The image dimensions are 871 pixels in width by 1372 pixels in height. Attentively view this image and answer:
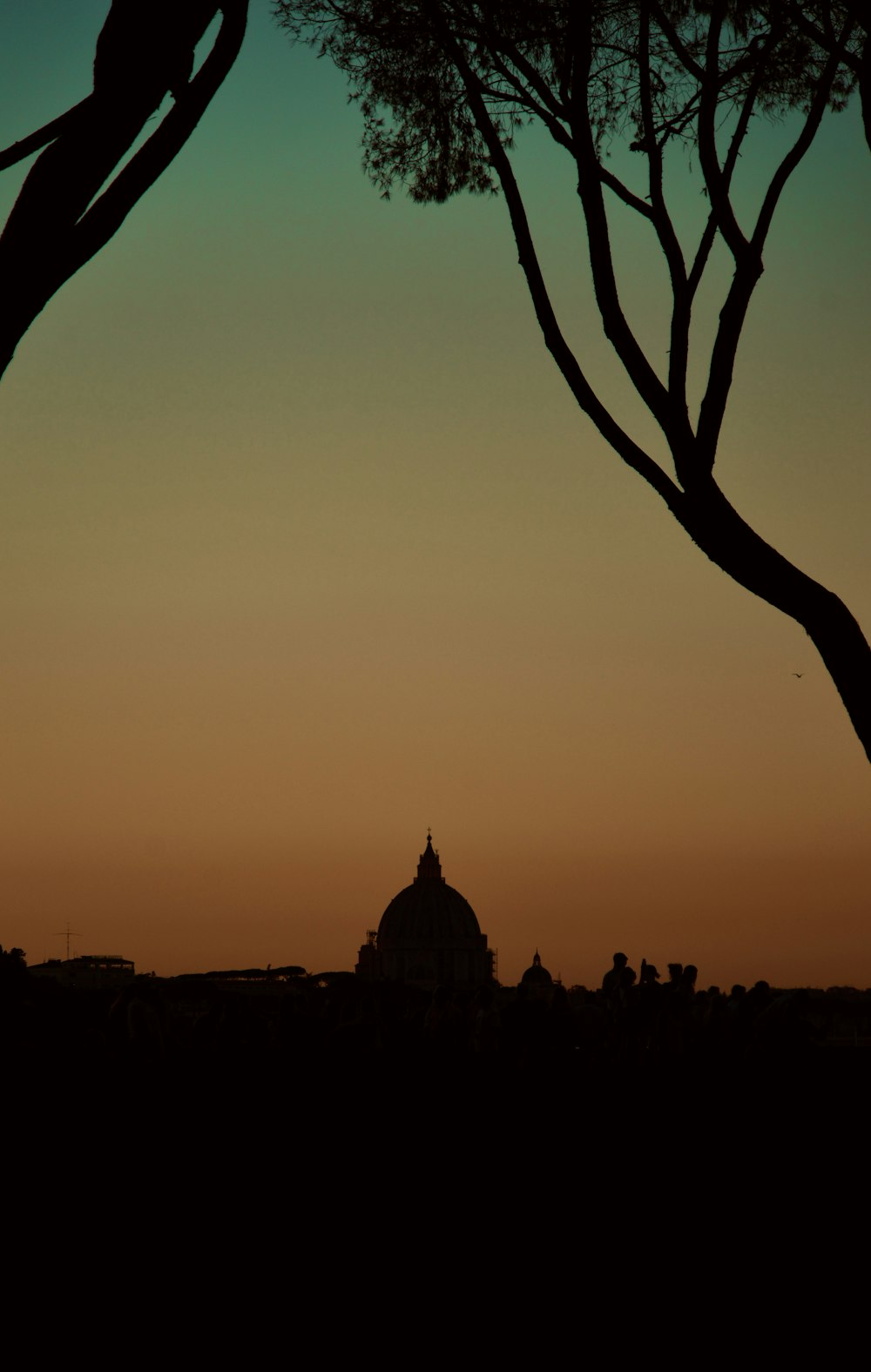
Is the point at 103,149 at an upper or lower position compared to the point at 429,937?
lower

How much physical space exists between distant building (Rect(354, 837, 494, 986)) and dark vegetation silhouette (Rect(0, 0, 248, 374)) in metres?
146

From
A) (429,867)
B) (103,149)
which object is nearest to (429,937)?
(429,867)

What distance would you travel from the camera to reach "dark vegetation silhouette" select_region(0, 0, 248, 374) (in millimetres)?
4020

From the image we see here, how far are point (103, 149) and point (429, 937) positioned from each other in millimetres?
152479

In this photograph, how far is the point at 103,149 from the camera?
4.18 meters

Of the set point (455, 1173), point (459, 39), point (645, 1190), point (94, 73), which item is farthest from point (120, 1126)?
point (94, 73)

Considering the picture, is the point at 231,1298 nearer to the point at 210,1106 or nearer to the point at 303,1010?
the point at 210,1106

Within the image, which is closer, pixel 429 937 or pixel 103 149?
pixel 103 149

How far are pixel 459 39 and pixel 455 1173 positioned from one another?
5.09 meters

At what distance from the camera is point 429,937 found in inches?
6093

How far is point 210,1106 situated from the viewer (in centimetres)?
1146

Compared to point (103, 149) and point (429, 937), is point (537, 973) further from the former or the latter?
point (103, 149)

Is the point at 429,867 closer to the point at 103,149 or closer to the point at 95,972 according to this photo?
the point at 95,972

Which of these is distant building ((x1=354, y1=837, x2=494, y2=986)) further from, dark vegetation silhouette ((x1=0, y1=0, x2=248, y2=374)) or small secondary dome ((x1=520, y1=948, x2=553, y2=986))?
dark vegetation silhouette ((x1=0, y1=0, x2=248, y2=374))
